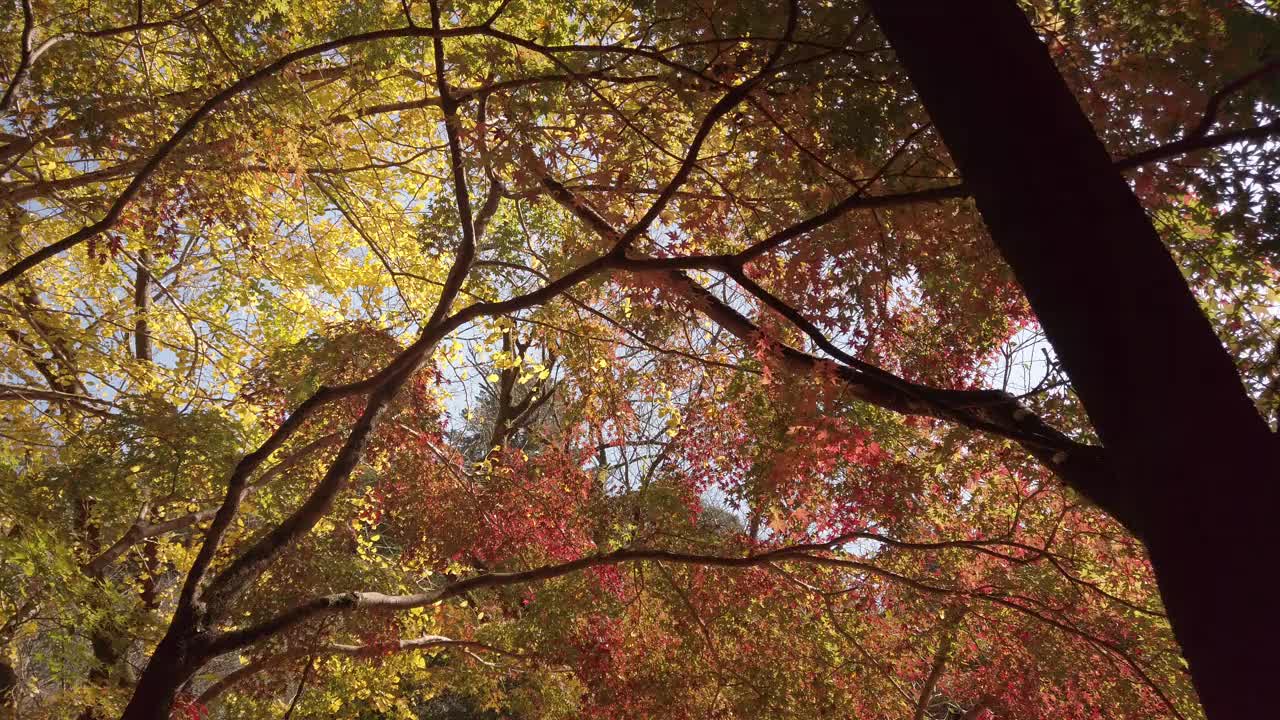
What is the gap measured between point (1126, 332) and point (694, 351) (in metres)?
3.22

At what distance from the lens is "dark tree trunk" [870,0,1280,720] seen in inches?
47.1

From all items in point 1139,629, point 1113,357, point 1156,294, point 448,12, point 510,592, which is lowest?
point 1113,357

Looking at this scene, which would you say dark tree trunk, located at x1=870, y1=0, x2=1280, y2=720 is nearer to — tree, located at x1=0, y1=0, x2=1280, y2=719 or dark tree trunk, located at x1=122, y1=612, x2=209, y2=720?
tree, located at x1=0, y1=0, x2=1280, y2=719

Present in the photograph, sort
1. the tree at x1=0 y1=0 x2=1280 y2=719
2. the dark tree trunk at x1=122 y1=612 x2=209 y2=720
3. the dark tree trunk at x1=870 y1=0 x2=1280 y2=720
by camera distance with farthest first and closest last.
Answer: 1. the dark tree trunk at x1=122 y1=612 x2=209 y2=720
2. the tree at x1=0 y1=0 x2=1280 y2=719
3. the dark tree trunk at x1=870 y1=0 x2=1280 y2=720

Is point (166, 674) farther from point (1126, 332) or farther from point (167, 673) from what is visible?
point (1126, 332)

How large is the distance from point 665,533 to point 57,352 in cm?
533

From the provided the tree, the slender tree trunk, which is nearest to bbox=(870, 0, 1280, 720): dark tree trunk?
the tree

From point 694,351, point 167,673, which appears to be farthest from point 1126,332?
point 167,673

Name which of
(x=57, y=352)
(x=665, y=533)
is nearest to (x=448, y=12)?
(x=665, y=533)

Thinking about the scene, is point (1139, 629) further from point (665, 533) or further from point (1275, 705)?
point (1275, 705)

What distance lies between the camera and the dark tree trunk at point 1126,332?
1.20 meters

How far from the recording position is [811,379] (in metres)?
3.10

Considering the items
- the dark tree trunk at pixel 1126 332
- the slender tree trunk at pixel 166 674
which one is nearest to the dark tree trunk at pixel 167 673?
the slender tree trunk at pixel 166 674

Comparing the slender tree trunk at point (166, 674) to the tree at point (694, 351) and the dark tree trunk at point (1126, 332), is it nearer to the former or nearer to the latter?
the tree at point (694, 351)
